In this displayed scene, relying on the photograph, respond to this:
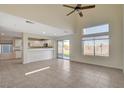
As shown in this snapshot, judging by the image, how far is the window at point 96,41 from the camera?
6.39 metres

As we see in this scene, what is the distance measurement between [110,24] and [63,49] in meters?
5.43

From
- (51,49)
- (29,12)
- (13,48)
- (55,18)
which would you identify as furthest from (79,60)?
(13,48)

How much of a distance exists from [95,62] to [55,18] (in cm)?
420

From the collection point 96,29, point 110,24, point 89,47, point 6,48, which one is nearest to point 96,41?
point 89,47

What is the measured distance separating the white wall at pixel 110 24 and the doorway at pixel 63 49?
183 centimetres

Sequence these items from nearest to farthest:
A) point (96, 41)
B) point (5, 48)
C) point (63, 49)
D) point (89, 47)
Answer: point (96, 41) < point (89, 47) < point (5, 48) < point (63, 49)

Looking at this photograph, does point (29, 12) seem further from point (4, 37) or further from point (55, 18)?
point (4, 37)

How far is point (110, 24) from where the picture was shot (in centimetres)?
610

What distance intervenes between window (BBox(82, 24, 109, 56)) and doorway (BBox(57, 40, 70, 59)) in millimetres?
2351

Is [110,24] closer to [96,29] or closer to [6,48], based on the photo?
[96,29]

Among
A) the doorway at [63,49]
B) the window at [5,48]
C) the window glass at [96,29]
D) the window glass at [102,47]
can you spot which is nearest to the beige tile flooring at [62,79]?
the window glass at [102,47]

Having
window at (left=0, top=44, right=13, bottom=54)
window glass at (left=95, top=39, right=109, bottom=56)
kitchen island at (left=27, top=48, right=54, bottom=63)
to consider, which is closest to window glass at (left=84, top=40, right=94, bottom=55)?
window glass at (left=95, top=39, right=109, bottom=56)

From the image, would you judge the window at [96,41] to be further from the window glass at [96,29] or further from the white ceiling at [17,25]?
the white ceiling at [17,25]

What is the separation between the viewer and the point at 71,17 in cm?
767
